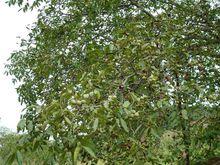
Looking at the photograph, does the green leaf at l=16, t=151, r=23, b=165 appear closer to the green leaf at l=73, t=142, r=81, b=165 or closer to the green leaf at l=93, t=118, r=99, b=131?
the green leaf at l=73, t=142, r=81, b=165

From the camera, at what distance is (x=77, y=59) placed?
24.8 feet

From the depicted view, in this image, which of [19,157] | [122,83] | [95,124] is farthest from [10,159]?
[122,83]

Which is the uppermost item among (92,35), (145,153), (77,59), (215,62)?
(92,35)

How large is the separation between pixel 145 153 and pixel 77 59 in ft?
13.6

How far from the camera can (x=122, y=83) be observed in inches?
148

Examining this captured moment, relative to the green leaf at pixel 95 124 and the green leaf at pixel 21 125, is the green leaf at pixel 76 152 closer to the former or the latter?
the green leaf at pixel 95 124

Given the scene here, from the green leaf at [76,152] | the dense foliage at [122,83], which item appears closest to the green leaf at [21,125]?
the dense foliage at [122,83]

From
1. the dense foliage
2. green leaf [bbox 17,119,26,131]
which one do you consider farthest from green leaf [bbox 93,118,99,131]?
green leaf [bbox 17,119,26,131]

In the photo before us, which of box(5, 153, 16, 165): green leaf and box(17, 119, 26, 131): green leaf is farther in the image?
box(17, 119, 26, 131): green leaf

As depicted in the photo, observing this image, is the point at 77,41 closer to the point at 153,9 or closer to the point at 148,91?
the point at 153,9

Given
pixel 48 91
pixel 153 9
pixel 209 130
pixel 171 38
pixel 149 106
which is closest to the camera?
pixel 149 106

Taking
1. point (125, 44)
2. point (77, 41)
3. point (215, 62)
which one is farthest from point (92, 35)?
point (125, 44)

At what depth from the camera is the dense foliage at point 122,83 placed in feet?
9.66

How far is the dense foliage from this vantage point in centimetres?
294
